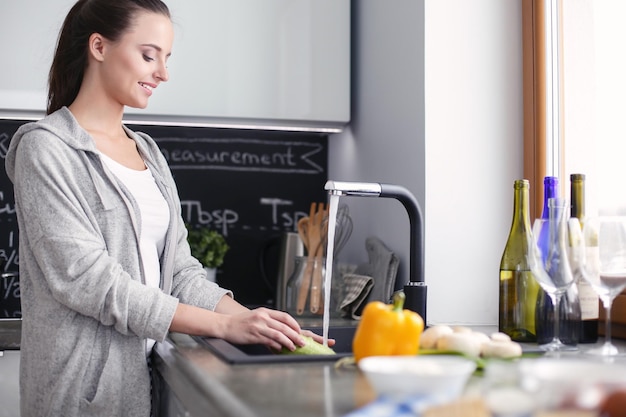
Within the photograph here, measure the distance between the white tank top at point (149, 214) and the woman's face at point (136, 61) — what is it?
0.46 feet

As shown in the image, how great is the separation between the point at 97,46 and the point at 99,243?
0.42 metres

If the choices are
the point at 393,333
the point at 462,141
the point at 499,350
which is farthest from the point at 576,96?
the point at 393,333

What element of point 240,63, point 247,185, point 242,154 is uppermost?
point 240,63

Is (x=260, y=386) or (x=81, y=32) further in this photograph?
(x=81, y=32)

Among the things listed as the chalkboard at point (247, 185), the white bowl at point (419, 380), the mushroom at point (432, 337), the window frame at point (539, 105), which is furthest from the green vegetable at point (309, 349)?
the chalkboard at point (247, 185)

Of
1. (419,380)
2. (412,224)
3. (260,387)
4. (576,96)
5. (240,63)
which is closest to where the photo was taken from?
(419,380)

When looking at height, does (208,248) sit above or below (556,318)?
above

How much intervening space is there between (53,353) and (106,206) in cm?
27

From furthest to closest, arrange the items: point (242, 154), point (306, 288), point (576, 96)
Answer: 1. point (242, 154)
2. point (306, 288)
3. point (576, 96)

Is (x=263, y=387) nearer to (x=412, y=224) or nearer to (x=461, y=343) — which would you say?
(x=461, y=343)

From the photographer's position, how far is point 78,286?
131 centimetres

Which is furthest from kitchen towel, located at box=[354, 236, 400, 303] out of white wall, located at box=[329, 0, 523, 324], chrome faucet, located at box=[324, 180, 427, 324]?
chrome faucet, located at box=[324, 180, 427, 324]

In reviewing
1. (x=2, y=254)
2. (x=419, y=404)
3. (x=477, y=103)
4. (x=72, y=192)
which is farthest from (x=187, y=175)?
(x=419, y=404)

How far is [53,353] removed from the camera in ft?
4.47
